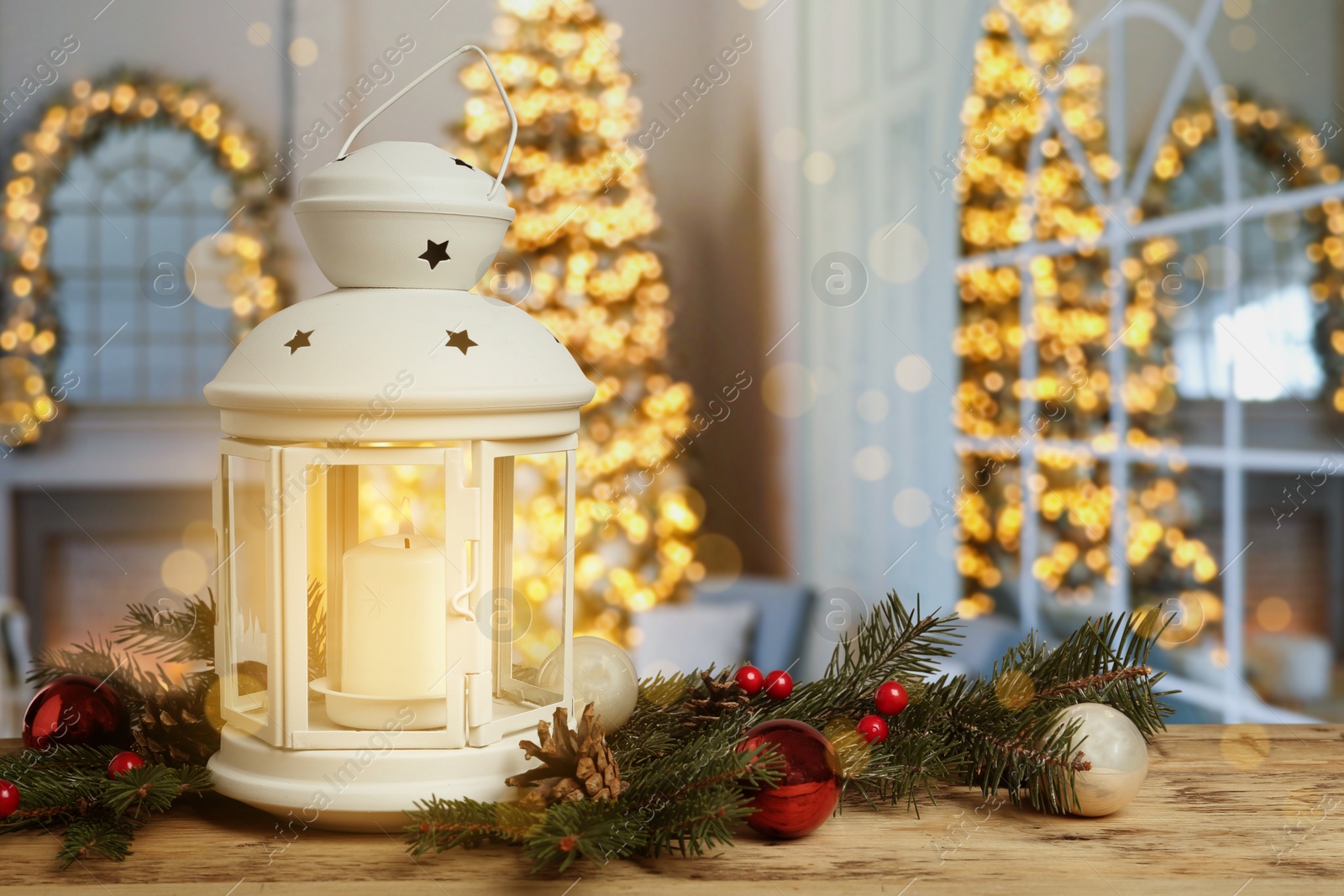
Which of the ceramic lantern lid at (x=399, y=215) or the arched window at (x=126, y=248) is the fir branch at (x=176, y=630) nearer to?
the ceramic lantern lid at (x=399, y=215)

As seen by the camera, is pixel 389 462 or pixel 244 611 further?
pixel 244 611

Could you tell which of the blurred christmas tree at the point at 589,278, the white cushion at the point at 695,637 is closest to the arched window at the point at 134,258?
the blurred christmas tree at the point at 589,278

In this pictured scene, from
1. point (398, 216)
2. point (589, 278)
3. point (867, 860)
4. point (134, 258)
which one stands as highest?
point (134, 258)

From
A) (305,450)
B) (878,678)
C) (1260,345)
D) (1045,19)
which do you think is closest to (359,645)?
(305,450)

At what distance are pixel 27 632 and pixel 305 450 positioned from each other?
4045mm

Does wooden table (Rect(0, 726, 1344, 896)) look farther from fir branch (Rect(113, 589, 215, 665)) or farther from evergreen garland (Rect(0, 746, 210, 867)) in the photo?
fir branch (Rect(113, 589, 215, 665))

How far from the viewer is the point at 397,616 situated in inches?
25.8

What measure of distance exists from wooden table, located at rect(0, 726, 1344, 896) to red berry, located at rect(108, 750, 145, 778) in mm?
39

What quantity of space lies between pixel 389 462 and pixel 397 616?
0.30 feet

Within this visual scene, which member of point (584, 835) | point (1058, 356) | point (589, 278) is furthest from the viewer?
point (589, 278)

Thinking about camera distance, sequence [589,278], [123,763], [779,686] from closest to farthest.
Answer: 1. [123,763]
2. [779,686]
3. [589,278]

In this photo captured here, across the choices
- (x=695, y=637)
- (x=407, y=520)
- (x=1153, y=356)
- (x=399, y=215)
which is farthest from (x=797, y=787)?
(x=695, y=637)

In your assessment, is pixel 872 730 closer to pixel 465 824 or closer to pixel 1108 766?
pixel 1108 766

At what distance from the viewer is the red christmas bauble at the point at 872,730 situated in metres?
0.71
